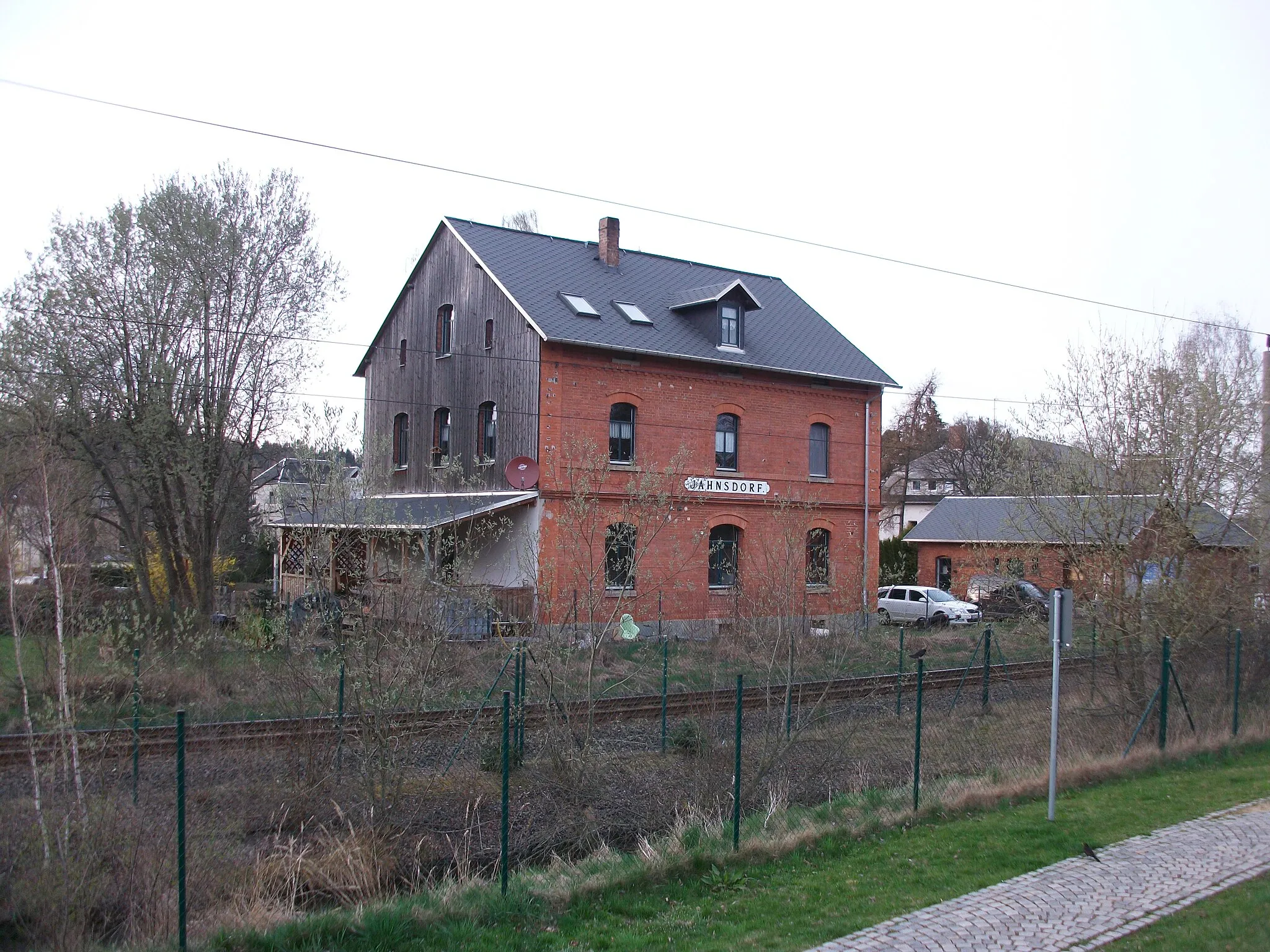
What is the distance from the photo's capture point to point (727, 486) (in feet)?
93.4

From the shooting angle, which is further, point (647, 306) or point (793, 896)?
point (647, 306)

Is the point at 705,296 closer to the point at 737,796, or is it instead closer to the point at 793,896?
the point at 737,796

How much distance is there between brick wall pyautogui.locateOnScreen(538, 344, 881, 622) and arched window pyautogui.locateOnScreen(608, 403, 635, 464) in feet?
0.65

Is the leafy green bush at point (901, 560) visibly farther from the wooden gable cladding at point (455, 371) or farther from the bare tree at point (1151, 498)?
the bare tree at point (1151, 498)

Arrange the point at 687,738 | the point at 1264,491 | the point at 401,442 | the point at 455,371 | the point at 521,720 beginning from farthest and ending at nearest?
the point at 401,442, the point at 455,371, the point at 1264,491, the point at 687,738, the point at 521,720

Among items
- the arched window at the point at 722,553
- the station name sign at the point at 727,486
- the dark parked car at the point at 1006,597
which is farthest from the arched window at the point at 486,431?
the dark parked car at the point at 1006,597

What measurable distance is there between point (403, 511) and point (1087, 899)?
66.1 ft

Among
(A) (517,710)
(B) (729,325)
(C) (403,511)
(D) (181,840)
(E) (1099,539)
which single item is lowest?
(A) (517,710)

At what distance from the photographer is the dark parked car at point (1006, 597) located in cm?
1559

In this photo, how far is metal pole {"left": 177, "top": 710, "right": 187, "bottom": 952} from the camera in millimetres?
6246

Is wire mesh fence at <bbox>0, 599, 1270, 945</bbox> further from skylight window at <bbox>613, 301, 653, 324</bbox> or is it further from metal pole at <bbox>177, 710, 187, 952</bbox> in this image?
skylight window at <bbox>613, 301, 653, 324</bbox>

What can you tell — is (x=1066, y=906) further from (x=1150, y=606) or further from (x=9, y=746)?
(x=9, y=746)

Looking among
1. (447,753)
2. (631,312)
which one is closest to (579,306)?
(631,312)

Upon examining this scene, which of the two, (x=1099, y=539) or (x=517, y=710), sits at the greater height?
(x=1099, y=539)
